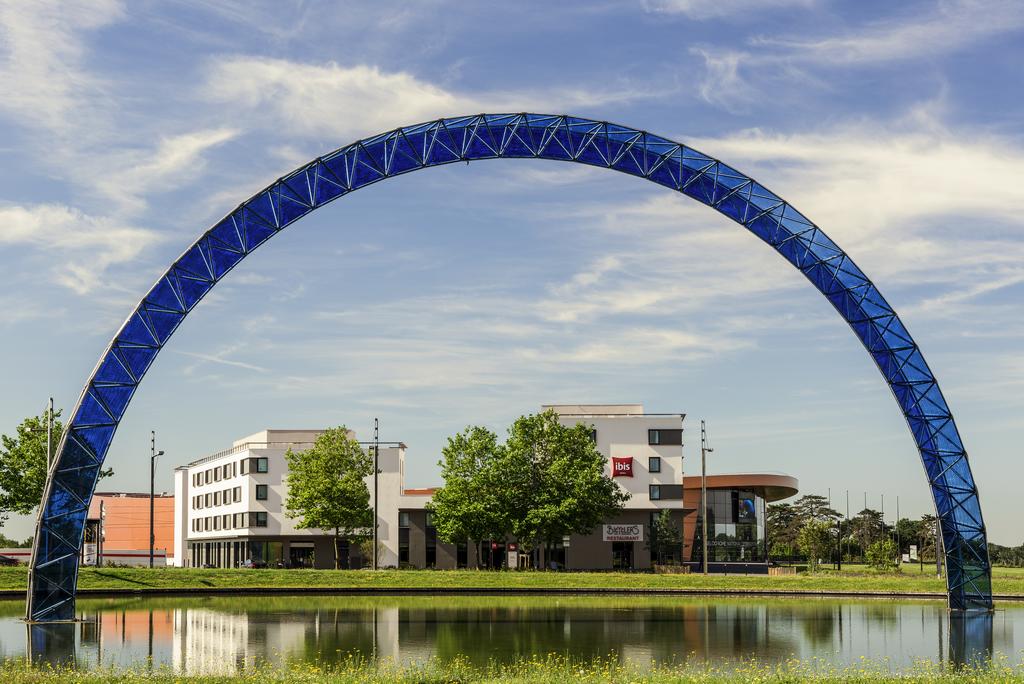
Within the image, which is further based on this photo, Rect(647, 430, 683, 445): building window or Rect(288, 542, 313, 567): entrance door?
Rect(288, 542, 313, 567): entrance door

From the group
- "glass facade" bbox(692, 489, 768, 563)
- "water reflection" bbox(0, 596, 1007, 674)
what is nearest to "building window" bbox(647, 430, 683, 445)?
"glass facade" bbox(692, 489, 768, 563)

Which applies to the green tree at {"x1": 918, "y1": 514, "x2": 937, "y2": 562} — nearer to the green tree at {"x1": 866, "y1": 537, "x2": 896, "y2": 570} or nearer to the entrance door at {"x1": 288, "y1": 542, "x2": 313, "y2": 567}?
the green tree at {"x1": 866, "y1": 537, "x2": 896, "y2": 570}

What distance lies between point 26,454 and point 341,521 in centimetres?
2665

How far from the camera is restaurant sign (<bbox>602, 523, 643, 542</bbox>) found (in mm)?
95812

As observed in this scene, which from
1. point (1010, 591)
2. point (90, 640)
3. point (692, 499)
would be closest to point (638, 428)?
point (692, 499)

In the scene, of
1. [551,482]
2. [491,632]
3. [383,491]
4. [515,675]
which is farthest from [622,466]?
[515,675]

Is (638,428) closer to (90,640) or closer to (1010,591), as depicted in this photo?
(1010,591)

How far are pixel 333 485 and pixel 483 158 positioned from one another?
2064 inches

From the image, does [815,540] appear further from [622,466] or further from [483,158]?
[483,158]

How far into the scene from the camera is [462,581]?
69062mm

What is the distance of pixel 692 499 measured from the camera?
111 m

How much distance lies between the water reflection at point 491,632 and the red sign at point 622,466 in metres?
39.0

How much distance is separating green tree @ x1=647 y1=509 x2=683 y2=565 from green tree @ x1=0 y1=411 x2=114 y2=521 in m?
47.0

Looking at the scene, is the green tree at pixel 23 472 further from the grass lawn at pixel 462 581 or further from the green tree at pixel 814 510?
the green tree at pixel 814 510
